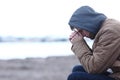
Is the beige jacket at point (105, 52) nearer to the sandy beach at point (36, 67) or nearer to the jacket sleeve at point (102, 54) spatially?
the jacket sleeve at point (102, 54)

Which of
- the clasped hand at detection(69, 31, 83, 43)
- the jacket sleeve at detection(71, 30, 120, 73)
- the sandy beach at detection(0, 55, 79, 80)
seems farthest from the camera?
the sandy beach at detection(0, 55, 79, 80)

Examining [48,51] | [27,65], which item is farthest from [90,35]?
[48,51]

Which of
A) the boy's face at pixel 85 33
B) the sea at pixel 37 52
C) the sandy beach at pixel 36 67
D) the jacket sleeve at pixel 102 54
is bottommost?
the jacket sleeve at pixel 102 54

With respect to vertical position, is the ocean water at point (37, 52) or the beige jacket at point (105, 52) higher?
the ocean water at point (37, 52)

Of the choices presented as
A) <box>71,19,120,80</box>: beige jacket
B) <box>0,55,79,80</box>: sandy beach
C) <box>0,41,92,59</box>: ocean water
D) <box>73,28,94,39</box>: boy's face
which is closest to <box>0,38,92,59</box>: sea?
<box>0,41,92,59</box>: ocean water

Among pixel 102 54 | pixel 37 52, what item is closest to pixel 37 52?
pixel 37 52

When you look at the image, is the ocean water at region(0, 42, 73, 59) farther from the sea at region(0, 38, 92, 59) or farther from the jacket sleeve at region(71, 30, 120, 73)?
the jacket sleeve at region(71, 30, 120, 73)

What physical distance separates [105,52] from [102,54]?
0.03m

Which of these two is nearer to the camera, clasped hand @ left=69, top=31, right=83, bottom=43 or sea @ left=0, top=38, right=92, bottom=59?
→ clasped hand @ left=69, top=31, right=83, bottom=43

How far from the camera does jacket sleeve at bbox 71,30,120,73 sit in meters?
4.23

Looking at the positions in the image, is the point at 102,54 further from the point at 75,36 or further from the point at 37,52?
the point at 37,52

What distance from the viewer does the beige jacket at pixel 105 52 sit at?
4234mm

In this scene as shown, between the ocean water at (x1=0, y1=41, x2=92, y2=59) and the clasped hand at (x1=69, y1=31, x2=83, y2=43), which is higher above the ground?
the ocean water at (x1=0, y1=41, x2=92, y2=59)

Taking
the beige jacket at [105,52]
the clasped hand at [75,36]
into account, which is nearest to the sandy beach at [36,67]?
the clasped hand at [75,36]
